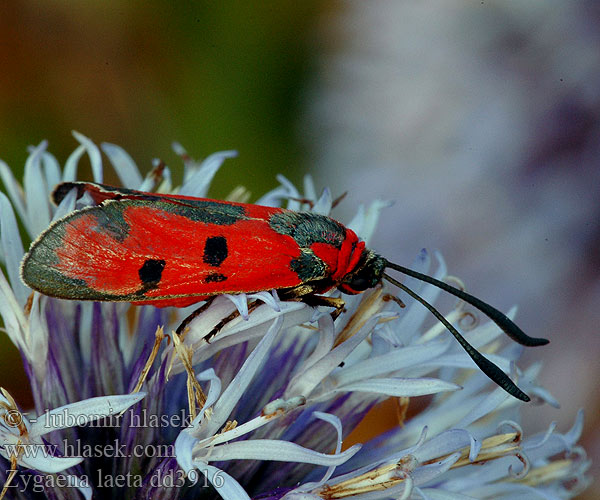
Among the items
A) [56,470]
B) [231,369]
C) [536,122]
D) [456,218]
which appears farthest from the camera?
[456,218]

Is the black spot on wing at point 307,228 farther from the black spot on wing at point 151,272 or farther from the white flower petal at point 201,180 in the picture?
the white flower petal at point 201,180

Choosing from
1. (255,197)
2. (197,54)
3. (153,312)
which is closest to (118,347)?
(153,312)

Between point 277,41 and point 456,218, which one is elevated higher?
point 277,41

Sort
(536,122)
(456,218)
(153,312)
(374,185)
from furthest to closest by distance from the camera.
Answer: (374,185) < (456,218) < (536,122) < (153,312)

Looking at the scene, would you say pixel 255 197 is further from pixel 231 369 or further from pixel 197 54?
pixel 231 369

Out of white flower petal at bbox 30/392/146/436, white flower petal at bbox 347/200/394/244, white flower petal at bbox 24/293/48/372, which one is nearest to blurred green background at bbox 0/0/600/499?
white flower petal at bbox 347/200/394/244

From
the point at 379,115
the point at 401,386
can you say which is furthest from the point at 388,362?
the point at 379,115
